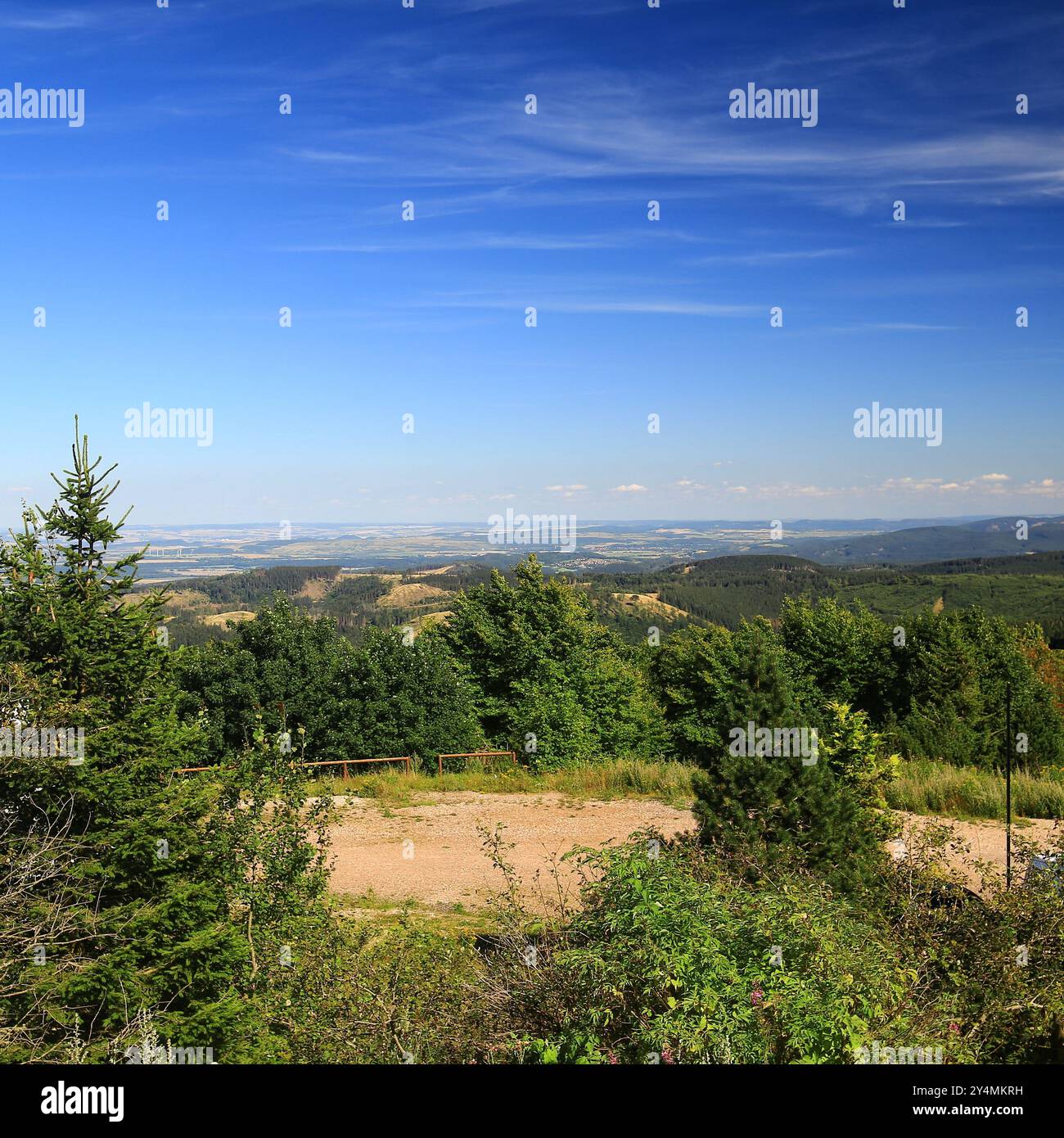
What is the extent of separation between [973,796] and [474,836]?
9478 millimetres

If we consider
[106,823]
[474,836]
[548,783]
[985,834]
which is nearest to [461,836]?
[474,836]

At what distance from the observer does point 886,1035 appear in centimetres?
496

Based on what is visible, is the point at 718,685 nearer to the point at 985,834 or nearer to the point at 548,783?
the point at 548,783

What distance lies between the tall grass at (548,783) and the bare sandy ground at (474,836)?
39cm

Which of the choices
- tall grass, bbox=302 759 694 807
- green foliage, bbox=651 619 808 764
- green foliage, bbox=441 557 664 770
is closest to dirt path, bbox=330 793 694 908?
tall grass, bbox=302 759 694 807

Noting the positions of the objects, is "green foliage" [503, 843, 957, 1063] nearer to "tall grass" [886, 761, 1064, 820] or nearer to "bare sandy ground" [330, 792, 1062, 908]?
Answer: "bare sandy ground" [330, 792, 1062, 908]

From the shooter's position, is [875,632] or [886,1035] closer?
[886,1035]

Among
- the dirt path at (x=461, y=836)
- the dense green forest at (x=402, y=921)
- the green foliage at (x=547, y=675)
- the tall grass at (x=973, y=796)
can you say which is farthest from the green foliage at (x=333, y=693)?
the dense green forest at (x=402, y=921)

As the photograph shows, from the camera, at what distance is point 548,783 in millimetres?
18750

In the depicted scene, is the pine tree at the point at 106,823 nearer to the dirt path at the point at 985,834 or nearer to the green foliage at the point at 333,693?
the dirt path at the point at 985,834

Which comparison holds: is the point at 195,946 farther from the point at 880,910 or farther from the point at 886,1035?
the point at 880,910

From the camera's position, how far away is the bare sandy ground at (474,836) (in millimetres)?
12320

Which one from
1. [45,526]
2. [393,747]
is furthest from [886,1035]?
[393,747]
